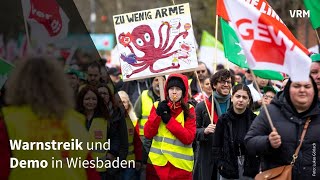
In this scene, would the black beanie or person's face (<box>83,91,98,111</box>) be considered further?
the black beanie

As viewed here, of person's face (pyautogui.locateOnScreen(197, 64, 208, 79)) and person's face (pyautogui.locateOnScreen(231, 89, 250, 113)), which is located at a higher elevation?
person's face (pyautogui.locateOnScreen(197, 64, 208, 79))

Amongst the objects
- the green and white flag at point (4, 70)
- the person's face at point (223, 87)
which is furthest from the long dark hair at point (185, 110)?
the green and white flag at point (4, 70)

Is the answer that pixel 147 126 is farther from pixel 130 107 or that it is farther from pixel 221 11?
pixel 130 107

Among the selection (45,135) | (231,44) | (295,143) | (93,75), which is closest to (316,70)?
(231,44)

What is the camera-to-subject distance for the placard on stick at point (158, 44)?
11391 millimetres

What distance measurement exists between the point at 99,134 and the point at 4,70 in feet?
2.39

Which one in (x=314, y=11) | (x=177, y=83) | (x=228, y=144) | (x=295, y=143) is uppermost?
(x=314, y=11)

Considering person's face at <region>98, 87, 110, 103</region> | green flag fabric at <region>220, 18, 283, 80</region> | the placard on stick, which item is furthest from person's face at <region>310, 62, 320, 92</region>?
person's face at <region>98, 87, 110, 103</region>

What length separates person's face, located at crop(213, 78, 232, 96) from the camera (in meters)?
11.1

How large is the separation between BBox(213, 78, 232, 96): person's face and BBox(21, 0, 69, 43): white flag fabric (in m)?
4.75

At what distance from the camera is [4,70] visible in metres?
6.47

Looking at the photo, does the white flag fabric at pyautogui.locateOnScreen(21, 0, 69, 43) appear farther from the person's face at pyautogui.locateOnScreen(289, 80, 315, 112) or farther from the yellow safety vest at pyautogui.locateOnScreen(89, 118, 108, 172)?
the person's face at pyautogui.locateOnScreen(289, 80, 315, 112)

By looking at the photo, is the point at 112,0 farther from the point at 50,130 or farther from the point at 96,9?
the point at 50,130

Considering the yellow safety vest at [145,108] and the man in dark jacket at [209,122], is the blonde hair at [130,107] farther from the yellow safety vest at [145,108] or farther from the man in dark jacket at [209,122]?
the man in dark jacket at [209,122]
